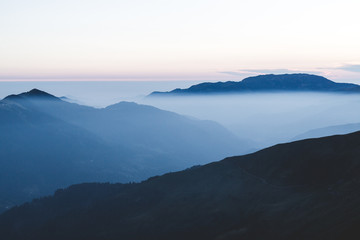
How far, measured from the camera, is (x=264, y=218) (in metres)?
174

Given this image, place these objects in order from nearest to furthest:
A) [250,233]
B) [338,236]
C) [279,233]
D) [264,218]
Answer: [338,236] < [279,233] < [250,233] < [264,218]

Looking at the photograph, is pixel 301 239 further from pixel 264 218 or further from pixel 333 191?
pixel 333 191

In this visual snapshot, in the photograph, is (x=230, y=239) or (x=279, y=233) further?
(x=230, y=239)

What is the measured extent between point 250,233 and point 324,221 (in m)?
35.3

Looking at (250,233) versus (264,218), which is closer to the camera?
(250,233)

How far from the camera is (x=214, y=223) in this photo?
19862cm

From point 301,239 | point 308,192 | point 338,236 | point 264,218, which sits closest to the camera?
point 338,236

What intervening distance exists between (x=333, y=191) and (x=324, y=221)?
1519 inches

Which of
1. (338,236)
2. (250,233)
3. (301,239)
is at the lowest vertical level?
(250,233)

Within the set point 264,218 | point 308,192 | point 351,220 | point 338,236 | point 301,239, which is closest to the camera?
point 338,236

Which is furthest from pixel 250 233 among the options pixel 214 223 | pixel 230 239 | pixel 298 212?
pixel 214 223

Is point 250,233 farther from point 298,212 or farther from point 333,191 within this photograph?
point 333,191

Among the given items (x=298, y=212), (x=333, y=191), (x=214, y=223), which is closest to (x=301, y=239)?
(x=298, y=212)

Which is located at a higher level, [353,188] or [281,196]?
A: [353,188]
